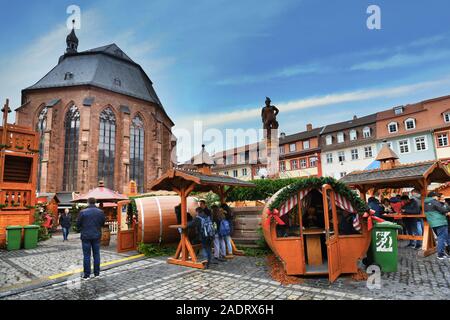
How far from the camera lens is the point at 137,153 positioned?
123ft

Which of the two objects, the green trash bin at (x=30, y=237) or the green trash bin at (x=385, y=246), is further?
the green trash bin at (x=30, y=237)

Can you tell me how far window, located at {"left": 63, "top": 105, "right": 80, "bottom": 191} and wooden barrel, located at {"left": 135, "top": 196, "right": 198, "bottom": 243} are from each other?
25.2m

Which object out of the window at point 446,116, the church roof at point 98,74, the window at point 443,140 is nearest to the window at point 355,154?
the window at point 443,140

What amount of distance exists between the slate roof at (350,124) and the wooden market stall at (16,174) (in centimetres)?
3542

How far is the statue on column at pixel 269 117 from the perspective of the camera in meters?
17.7

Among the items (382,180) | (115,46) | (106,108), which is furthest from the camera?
(115,46)

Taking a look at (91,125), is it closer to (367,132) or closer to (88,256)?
(88,256)

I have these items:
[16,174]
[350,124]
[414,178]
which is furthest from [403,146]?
[16,174]

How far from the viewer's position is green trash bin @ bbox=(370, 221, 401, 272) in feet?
21.3

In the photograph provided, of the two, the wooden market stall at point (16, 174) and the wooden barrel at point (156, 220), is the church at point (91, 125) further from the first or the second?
the wooden barrel at point (156, 220)

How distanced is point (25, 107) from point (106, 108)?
9356mm
